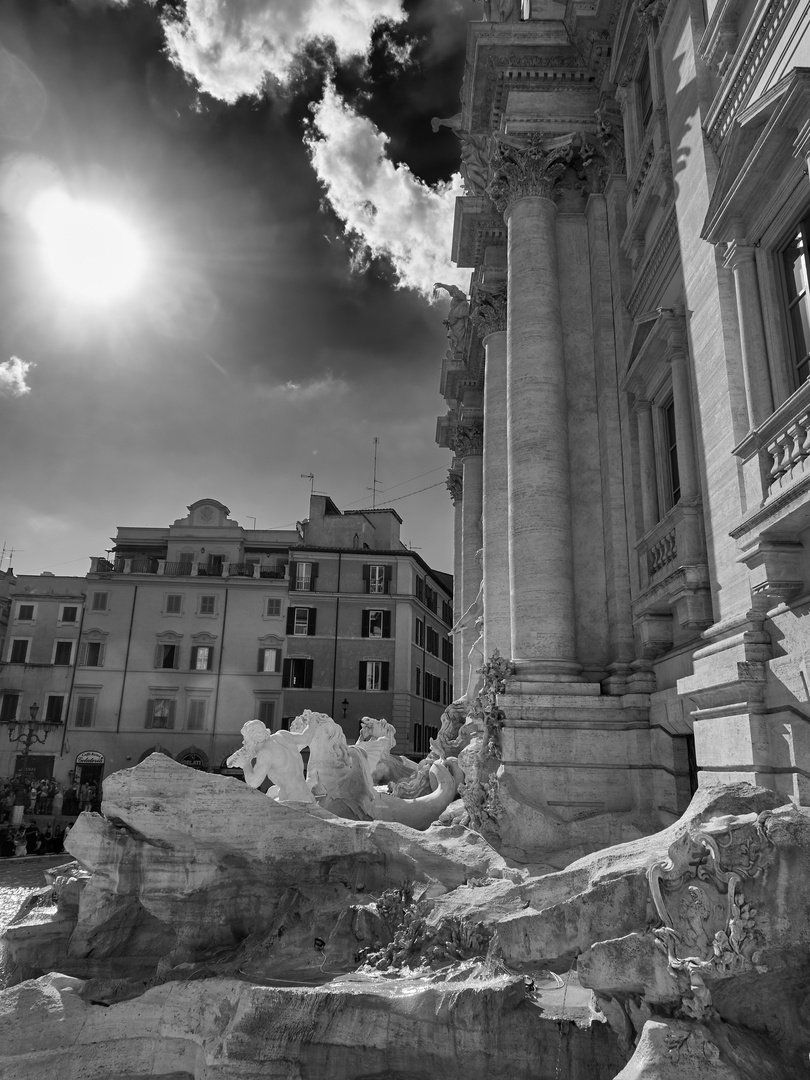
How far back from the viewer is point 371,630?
41.9m

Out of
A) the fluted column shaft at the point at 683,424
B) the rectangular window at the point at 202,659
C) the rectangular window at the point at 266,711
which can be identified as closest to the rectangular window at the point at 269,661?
the rectangular window at the point at 266,711

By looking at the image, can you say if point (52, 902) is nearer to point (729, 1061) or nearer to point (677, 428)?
point (729, 1061)

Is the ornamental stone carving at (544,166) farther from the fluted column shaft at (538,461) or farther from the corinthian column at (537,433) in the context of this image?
the fluted column shaft at (538,461)

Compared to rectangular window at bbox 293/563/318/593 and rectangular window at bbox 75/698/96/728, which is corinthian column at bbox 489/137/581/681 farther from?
rectangular window at bbox 75/698/96/728

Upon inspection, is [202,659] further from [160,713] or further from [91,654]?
[91,654]

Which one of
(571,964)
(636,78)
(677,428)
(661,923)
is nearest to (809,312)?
(677,428)

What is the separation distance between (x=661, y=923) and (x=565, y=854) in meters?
5.14

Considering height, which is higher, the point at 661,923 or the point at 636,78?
the point at 636,78

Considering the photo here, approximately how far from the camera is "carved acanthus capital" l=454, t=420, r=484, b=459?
984 inches

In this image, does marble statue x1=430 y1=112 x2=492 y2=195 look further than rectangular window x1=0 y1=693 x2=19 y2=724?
No

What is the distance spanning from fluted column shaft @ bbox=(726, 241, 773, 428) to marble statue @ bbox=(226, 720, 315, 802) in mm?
8245

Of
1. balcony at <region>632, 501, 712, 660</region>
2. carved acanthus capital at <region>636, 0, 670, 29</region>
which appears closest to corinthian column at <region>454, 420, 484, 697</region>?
balcony at <region>632, 501, 712, 660</region>

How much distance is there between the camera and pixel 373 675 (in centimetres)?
4122

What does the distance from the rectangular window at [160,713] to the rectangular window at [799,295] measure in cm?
3628
